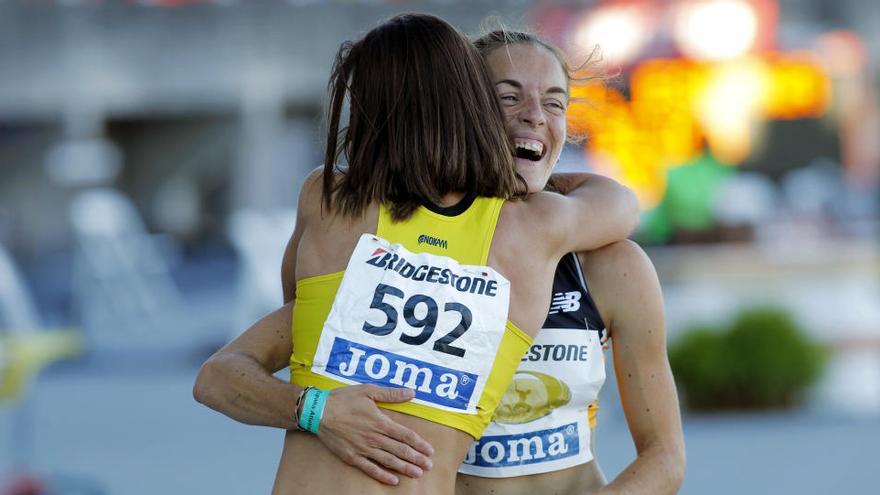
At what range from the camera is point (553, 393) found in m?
2.28

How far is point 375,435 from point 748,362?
708cm

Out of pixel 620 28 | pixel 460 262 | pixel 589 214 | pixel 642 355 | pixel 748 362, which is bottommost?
pixel 748 362

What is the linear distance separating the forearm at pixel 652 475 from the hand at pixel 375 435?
38cm

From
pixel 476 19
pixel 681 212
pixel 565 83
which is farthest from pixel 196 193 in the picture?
pixel 565 83

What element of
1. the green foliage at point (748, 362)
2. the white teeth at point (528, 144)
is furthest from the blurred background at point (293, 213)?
the white teeth at point (528, 144)

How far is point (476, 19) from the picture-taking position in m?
15.9

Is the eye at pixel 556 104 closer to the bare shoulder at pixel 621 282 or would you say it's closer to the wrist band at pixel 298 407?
the bare shoulder at pixel 621 282

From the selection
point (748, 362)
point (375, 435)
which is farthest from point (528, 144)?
point (748, 362)

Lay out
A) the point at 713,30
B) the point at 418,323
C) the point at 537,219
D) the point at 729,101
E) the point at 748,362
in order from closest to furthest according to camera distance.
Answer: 1. the point at 418,323
2. the point at 537,219
3. the point at 748,362
4. the point at 713,30
5. the point at 729,101

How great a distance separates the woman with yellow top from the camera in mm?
2031

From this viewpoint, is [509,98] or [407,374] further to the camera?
[509,98]

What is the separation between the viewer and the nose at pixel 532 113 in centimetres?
228

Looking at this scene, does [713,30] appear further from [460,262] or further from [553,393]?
[460,262]

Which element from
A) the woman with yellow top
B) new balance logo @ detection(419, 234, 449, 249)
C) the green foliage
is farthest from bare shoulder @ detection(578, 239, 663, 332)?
the green foliage
